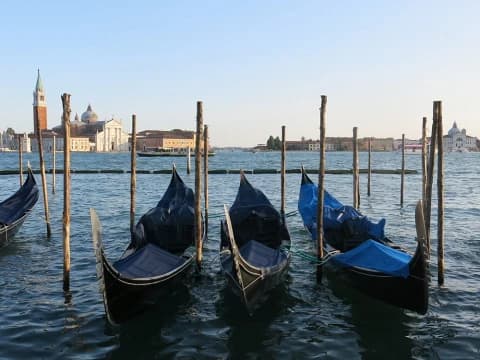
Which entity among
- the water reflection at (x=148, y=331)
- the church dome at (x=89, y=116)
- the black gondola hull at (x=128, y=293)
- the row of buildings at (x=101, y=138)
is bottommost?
the water reflection at (x=148, y=331)

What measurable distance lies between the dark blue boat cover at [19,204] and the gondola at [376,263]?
7696 mm

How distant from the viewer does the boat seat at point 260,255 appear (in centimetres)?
762

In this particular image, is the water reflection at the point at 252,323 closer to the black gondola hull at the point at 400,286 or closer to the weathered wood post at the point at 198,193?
the weathered wood post at the point at 198,193

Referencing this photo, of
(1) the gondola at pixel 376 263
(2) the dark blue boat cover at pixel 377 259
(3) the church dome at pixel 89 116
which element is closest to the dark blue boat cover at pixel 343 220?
(1) the gondola at pixel 376 263

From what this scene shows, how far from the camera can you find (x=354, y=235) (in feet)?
31.5

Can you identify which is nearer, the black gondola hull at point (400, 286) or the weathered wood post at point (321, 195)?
the black gondola hull at point (400, 286)

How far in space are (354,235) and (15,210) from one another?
8557mm

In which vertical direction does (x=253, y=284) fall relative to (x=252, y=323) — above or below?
above

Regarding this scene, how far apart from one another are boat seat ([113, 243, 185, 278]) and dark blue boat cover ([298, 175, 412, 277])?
2823mm

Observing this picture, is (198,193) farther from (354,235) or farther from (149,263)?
(354,235)

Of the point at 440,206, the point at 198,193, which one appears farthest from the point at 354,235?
the point at 198,193

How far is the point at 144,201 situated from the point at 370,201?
9.95m

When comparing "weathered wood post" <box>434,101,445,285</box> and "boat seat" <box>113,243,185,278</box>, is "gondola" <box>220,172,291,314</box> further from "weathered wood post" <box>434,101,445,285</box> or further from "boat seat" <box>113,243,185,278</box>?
"weathered wood post" <box>434,101,445,285</box>

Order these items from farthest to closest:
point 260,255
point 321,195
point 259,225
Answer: point 259,225, point 321,195, point 260,255
